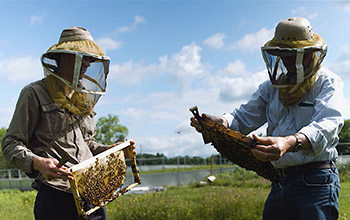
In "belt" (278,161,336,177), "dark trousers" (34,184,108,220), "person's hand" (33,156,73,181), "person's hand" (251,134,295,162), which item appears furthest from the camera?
"dark trousers" (34,184,108,220)

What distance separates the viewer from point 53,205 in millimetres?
2715

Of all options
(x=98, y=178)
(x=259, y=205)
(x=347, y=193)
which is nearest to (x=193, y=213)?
(x=259, y=205)

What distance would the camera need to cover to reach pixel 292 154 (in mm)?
2596

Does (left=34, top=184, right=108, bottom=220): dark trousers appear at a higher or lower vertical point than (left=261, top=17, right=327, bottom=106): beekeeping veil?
lower

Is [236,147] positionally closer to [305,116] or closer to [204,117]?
[204,117]

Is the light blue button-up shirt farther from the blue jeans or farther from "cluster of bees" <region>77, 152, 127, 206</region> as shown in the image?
"cluster of bees" <region>77, 152, 127, 206</region>

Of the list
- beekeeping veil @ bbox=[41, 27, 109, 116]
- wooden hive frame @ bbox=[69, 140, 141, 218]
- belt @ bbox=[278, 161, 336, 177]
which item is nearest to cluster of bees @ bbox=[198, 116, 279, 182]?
belt @ bbox=[278, 161, 336, 177]

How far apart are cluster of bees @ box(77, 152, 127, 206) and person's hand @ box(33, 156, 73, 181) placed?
166mm

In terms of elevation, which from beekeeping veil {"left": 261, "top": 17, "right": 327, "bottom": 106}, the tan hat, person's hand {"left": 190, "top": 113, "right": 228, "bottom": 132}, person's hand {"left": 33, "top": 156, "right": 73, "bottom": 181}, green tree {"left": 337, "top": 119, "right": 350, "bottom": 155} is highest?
the tan hat

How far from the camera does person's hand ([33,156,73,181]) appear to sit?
8.05 feet

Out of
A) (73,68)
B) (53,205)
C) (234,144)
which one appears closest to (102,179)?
(53,205)

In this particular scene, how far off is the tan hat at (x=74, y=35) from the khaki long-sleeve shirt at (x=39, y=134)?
1.38ft

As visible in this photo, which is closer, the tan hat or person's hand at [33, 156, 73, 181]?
person's hand at [33, 156, 73, 181]

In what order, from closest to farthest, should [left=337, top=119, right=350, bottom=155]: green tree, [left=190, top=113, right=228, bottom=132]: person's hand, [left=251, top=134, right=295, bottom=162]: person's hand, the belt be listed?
[left=251, top=134, right=295, bottom=162]: person's hand < the belt < [left=190, top=113, right=228, bottom=132]: person's hand < [left=337, top=119, right=350, bottom=155]: green tree
